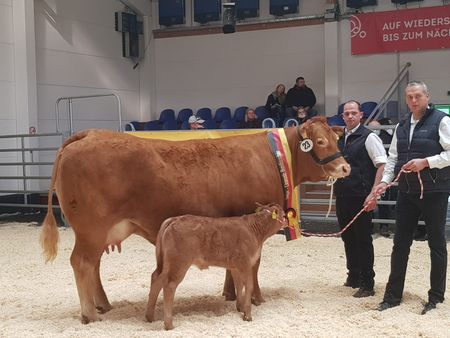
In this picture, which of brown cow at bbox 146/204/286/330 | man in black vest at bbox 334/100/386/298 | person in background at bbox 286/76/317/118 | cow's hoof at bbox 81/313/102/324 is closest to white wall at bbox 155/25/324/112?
person in background at bbox 286/76/317/118

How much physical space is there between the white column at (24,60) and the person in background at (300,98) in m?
5.20

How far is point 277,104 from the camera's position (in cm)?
1242

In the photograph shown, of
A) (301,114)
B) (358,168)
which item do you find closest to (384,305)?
(358,168)

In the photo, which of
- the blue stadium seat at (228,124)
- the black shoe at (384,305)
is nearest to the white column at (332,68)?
→ the blue stadium seat at (228,124)

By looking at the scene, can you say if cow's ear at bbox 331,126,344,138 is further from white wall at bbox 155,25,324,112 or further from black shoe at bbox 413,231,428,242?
white wall at bbox 155,25,324,112

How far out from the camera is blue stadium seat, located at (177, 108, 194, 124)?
14.0 metres

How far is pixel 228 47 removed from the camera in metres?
14.1

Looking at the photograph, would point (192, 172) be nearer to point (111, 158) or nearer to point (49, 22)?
point (111, 158)

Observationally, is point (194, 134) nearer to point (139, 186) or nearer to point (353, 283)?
point (353, 283)

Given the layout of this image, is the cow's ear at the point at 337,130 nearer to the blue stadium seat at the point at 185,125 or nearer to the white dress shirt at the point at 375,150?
the white dress shirt at the point at 375,150

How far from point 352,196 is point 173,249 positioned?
1.77 meters

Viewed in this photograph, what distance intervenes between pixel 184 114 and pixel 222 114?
3.31 feet

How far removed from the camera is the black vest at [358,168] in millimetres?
4832

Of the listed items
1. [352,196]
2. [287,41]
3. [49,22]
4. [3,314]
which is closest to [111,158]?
[3,314]
